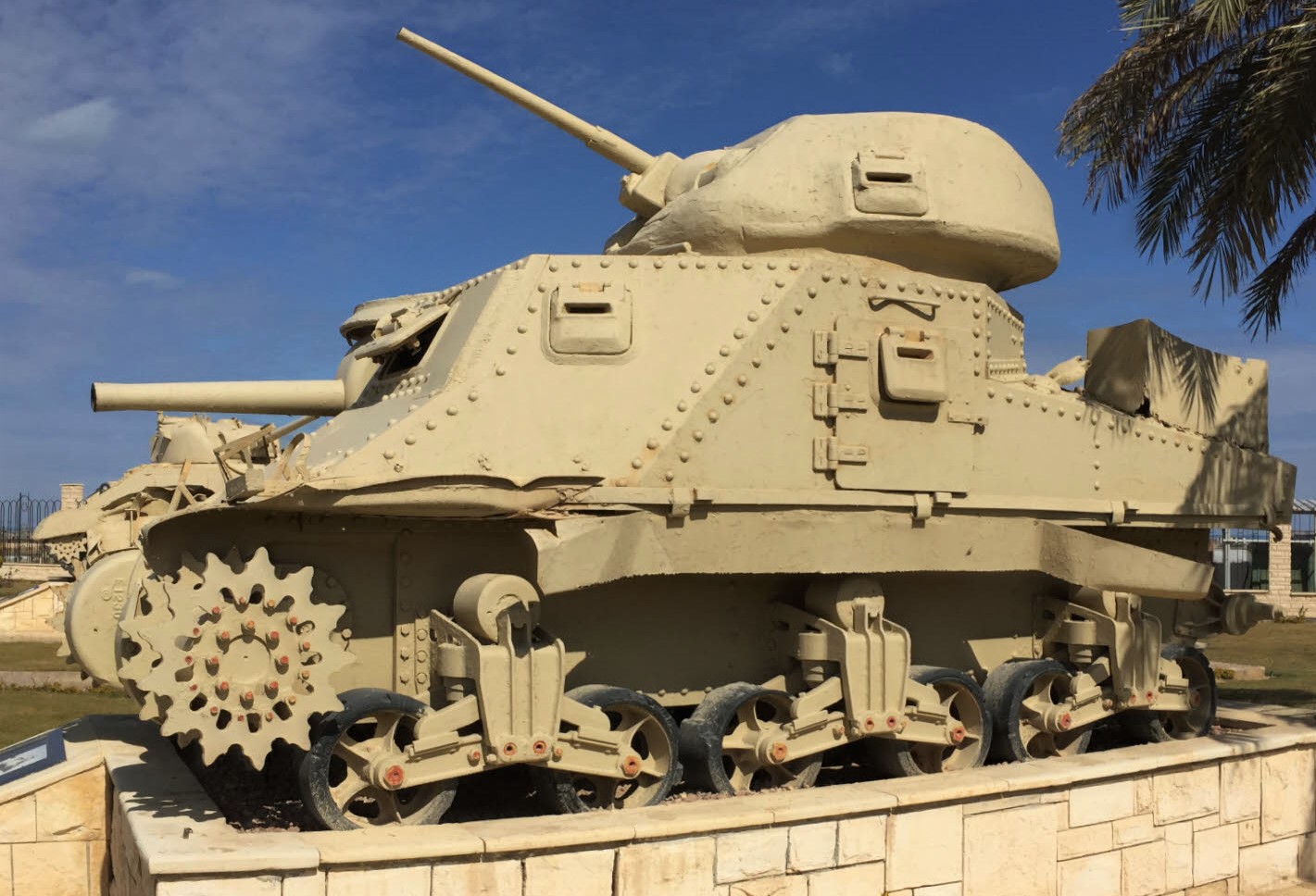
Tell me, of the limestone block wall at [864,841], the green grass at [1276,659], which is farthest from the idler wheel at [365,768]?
the green grass at [1276,659]

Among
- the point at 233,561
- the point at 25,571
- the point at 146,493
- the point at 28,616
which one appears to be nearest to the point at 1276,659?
the point at 146,493

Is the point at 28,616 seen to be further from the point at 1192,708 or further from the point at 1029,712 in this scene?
the point at 1192,708

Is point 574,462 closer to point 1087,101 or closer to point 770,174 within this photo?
point 770,174

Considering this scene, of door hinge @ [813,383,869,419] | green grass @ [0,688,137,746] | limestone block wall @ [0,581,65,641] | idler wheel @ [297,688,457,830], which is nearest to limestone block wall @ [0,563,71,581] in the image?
limestone block wall @ [0,581,65,641]

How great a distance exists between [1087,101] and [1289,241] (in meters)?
2.64

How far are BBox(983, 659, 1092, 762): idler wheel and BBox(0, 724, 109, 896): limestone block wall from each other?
18.8 feet

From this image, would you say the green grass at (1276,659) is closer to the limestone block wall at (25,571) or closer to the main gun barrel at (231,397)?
the main gun barrel at (231,397)

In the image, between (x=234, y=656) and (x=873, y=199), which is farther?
(x=873, y=199)

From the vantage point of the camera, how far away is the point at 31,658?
20906 mm

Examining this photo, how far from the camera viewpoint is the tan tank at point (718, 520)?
704cm

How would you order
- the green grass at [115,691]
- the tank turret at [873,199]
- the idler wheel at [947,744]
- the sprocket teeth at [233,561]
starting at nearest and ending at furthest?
the sprocket teeth at [233,561] < the idler wheel at [947,744] < the tank turret at [873,199] < the green grass at [115,691]

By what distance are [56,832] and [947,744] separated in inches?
217

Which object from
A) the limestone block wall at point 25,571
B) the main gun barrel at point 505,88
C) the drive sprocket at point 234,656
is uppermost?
the main gun barrel at point 505,88

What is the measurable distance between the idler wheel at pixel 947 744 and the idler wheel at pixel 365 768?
2.93 metres
